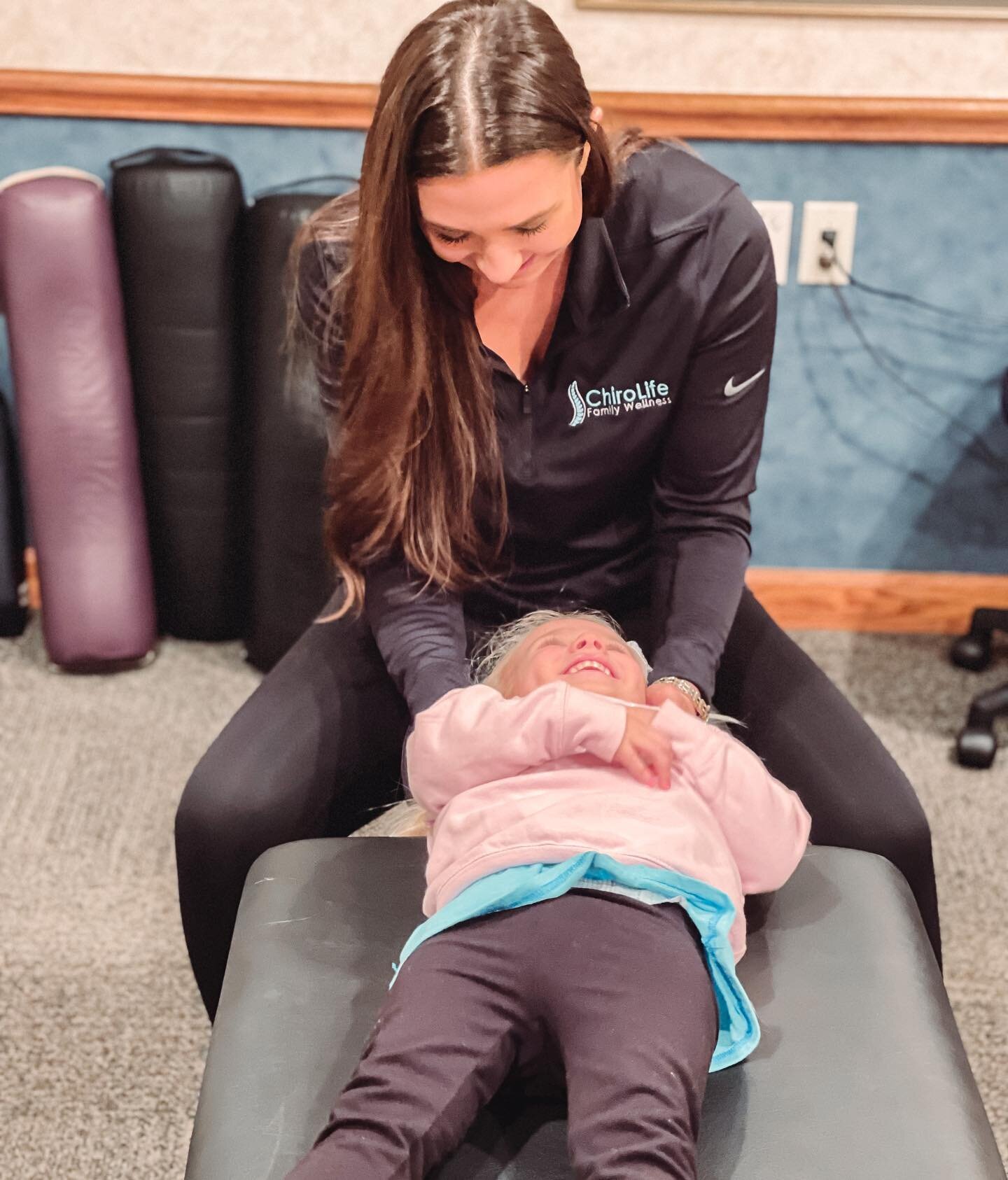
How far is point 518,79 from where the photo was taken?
0.99 meters

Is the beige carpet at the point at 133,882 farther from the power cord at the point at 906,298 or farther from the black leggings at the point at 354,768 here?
the power cord at the point at 906,298

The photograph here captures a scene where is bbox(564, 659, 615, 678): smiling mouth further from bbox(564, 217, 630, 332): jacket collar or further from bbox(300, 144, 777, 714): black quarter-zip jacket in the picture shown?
bbox(564, 217, 630, 332): jacket collar

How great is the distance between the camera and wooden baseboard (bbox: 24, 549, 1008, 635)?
2.35m

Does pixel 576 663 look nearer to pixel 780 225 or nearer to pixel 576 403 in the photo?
pixel 576 403

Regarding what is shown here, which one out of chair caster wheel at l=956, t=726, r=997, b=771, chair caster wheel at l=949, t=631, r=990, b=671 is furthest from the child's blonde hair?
chair caster wheel at l=949, t=631, r=990, b=671

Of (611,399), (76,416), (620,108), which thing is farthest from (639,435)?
(76,416)

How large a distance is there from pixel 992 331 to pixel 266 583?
1.32 m

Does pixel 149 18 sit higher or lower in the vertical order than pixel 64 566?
higher

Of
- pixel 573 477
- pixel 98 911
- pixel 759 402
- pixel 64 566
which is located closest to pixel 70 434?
pixel 64 566

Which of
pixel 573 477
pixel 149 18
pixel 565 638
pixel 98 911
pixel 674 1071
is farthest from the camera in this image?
pixel 149 18

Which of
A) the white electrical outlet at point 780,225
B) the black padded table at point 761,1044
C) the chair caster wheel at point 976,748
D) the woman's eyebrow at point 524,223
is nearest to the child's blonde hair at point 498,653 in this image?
the black padded table at point 761,1044

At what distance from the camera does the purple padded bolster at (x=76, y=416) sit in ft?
6.58

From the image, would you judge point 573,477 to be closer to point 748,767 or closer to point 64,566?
point 748,767

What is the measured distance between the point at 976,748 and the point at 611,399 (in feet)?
3.38
